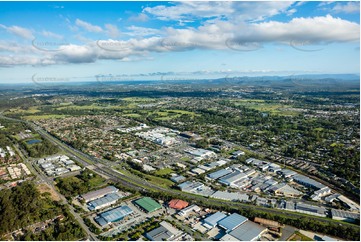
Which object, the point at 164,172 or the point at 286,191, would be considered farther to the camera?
the point at 164,172

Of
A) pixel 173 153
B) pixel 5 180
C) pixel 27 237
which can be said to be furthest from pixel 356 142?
pixel 5 180

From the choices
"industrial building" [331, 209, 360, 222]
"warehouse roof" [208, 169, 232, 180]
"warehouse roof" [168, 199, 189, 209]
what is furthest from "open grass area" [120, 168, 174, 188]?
"industrial building" [331, 209, 360, 222]

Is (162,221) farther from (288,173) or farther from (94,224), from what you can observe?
(288,173)

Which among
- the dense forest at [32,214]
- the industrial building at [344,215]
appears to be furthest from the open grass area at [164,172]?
the industrial building at [344,215]

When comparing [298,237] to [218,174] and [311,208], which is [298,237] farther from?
[218,174]

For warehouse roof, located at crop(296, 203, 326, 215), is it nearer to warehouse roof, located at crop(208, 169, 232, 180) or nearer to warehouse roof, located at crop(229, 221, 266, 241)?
warehouse roof, located at crop(229, 221, 266, 241)

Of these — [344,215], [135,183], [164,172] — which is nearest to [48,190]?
[135,183]
